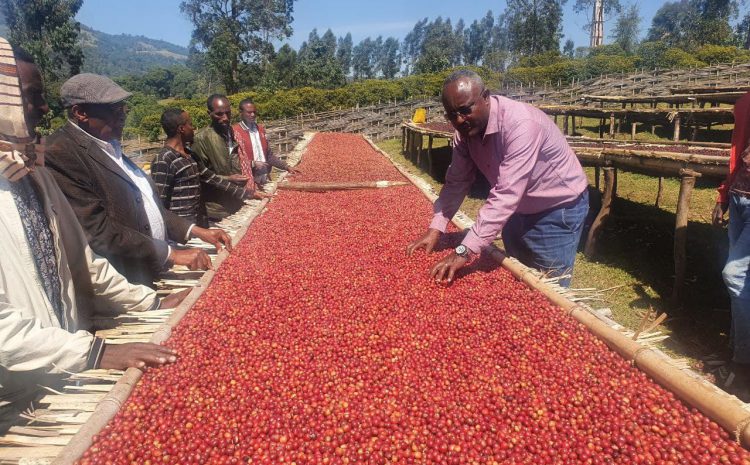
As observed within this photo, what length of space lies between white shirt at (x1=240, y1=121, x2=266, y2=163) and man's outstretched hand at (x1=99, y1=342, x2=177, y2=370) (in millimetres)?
4711

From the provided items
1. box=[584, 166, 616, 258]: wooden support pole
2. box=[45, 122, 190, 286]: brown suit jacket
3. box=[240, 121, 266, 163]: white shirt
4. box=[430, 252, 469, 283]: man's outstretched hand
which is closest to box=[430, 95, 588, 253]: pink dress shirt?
box=[430, 252, 469, 283]: man's outstretched hand

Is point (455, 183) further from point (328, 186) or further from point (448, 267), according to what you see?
point (328, 186)

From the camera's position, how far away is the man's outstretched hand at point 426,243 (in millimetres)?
3174

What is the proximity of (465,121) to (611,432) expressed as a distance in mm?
1689

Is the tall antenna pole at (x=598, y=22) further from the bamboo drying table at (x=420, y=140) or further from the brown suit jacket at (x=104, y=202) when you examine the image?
the brown suit jacket at (x=104, y=202)

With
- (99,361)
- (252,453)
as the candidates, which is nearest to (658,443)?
(252,453)

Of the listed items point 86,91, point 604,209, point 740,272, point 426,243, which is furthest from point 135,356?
point 604,209

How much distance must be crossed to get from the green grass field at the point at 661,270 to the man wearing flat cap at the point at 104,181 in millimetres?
2798

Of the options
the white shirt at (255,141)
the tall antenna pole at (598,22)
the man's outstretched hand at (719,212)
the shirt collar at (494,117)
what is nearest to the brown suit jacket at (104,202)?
the shirt collar at (494,117)

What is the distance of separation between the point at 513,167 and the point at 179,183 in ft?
9.79

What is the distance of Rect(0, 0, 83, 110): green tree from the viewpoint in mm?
33875

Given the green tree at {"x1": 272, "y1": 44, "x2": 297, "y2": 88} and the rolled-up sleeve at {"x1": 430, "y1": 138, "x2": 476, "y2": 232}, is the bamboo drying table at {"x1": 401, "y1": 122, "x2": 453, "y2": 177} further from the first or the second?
the green tree at {"x1": 272, "y1": 44, "x2": 297, "y2": 88}

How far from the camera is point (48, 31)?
116ft

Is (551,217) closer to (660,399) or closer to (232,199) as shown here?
(660,399)
